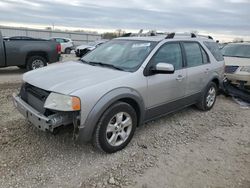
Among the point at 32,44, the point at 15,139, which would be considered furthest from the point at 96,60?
the point at 32,44

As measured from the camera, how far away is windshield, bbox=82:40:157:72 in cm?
409

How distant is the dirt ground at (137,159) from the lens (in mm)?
3162

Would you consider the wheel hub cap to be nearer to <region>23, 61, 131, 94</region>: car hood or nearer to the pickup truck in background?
<region>23, 61, 131, 94</region>: car hood

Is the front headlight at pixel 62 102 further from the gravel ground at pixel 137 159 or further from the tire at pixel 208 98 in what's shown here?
the tire at pixel 208 98

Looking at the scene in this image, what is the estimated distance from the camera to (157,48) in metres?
4.30

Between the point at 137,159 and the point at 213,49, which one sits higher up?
the point at 213,49

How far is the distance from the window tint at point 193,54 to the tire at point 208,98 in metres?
0.68

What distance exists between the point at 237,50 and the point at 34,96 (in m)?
7.66

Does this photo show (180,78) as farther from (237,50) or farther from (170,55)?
(237,50)

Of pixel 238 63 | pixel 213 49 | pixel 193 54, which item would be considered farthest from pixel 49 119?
pixel 238 63

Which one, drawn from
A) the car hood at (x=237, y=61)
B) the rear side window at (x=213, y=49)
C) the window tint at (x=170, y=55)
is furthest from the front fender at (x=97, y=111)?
the car hood at (x=237, y=61)

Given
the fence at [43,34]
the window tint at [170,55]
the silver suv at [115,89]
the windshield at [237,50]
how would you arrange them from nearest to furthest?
the silver suv at [115,89] < the window tint at [170,55] < the windshield at [237,50] < the fence at [43,34]

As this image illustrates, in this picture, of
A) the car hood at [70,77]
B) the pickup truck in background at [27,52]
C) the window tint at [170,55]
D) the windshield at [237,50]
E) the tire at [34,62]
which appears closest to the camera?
the car hood at [70,77]

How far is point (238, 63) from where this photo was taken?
7.82 meters
